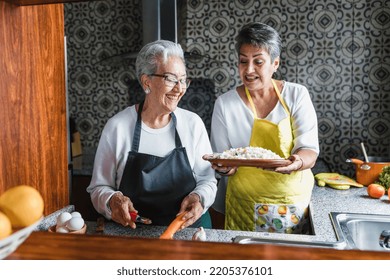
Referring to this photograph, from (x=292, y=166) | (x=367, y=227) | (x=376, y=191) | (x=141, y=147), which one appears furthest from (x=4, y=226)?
(x=376, y=191)

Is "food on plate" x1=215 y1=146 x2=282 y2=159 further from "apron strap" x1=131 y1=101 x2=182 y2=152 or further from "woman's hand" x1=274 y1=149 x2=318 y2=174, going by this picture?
"apron strap" x1=131 y1=101 x2=182 y2=152

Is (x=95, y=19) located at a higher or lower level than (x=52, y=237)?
higher

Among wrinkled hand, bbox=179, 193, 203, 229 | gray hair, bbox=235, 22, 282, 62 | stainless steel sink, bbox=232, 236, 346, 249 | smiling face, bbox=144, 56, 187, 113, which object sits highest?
gray hair, bbox=235, 22, 282, 62

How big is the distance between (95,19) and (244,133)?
6.65 feet

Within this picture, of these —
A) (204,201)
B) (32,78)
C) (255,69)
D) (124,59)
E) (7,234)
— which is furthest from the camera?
(124,59)

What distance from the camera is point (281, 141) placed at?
1690 mm

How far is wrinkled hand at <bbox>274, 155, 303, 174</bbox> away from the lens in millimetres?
1425

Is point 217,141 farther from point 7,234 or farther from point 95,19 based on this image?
point 95,19

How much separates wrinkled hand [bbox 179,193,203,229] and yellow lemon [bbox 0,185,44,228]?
0.66 meters

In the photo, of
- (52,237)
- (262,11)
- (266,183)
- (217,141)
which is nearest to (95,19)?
(262,11)

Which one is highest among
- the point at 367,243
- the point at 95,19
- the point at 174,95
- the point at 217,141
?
the point at 95,19

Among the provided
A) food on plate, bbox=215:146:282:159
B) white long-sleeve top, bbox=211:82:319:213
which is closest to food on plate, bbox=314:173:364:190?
white long-sleeve top, bbox=211:82:319:213

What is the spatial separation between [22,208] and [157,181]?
0.87 m

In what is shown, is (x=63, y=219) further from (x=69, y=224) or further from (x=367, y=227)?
(x=367, y=227)
